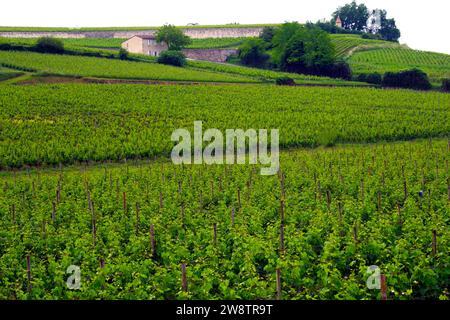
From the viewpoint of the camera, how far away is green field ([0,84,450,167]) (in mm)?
32625

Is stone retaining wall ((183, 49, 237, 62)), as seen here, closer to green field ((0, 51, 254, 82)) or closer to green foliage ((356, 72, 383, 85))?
green field ((0, 51, 254, 82))

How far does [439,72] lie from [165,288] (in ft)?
227

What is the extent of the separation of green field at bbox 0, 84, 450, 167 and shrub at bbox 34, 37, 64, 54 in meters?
25.8

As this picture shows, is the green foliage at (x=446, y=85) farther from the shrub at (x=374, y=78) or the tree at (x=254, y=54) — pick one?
the tree at (x=254, y=54)

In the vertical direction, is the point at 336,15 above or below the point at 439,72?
above

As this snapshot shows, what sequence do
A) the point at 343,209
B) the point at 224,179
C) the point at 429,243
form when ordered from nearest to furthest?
the point at 429,243, the point at 343,209, the point at 224,179

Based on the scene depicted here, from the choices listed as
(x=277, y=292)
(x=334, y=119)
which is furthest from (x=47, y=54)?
(x=277, y=292)

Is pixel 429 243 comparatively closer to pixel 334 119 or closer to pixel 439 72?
pixel 334 119

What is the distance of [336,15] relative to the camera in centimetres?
14175

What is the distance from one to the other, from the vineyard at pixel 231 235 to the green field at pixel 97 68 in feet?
124

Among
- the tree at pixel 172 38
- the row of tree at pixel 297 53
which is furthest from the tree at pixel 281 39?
the tree at pixel 172 38

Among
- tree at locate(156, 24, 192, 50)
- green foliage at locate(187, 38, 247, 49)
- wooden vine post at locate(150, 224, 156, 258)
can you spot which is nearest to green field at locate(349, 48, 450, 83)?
green foliage at locate(187, 38, 247, 49)
